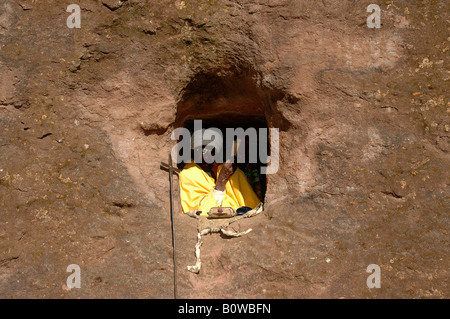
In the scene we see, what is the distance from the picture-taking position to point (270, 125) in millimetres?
3719

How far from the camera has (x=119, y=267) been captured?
3.09 meters

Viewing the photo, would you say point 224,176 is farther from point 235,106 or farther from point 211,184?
point 235,106

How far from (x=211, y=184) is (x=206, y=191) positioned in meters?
0.15

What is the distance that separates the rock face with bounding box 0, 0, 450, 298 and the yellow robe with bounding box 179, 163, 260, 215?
1.31 ft

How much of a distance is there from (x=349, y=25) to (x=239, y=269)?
6.71 ft

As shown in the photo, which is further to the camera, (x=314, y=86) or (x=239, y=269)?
(x=314, y=86)

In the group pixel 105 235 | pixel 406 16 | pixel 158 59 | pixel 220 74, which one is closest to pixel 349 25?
pixel 406 16

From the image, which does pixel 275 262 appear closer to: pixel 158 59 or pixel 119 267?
pixel 119 267

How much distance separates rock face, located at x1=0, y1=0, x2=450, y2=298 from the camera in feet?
9.91

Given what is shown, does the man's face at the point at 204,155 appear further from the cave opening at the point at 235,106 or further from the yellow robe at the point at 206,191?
the cave opening at the point at 235,106

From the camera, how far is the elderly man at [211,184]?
3939 millimetres

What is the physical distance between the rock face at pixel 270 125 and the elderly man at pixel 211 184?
42 centimetres

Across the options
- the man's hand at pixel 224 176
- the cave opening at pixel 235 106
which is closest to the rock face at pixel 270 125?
the cave opening at pixel 235 106

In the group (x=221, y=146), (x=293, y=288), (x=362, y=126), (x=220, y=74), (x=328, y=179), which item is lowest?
(x=293, y=288)
